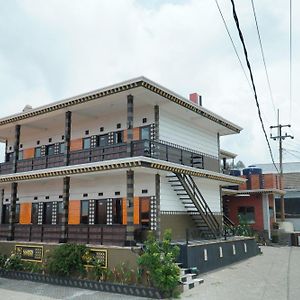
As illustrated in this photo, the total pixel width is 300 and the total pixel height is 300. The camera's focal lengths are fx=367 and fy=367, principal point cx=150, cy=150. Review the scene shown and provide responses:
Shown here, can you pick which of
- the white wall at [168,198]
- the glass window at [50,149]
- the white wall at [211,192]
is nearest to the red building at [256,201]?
the white wall at [211,192]

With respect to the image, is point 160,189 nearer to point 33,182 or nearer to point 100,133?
Result: point 100,133

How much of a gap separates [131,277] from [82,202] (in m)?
6.96

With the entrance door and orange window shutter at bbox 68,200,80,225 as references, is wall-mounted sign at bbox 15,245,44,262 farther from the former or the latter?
the entrance door

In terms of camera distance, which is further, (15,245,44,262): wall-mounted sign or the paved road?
(15,245,44,262): wall-mounted sign

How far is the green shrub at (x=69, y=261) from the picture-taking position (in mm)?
14881

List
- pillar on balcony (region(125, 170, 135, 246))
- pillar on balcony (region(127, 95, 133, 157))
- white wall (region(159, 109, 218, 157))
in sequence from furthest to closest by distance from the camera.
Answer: white wall (region(159, 109, 218, 157)) < pillar on balcony (region(127, 95, 133, 157)) < pillar on balcony (region(125, 170, 135, 246))

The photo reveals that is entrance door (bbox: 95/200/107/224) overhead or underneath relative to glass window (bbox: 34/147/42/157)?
underneath

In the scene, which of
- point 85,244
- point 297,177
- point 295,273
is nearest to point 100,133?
point 85,244

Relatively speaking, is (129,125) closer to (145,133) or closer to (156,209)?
(145,133)

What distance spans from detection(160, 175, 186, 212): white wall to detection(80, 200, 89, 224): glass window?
4442mm

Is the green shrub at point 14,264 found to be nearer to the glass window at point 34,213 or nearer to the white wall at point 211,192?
the glass window at point 34,213

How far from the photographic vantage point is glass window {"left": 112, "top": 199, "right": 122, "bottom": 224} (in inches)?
710

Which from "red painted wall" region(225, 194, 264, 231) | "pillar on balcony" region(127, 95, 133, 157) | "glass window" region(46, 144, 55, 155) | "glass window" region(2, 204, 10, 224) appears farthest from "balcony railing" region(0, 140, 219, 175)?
"red painted wall" region(225, 194, 264, 231)

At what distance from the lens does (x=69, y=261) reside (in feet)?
48.7
